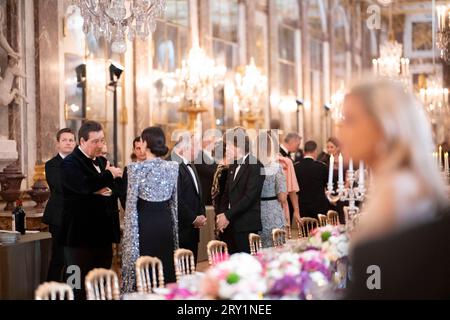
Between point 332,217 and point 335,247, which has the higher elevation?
point 335,247

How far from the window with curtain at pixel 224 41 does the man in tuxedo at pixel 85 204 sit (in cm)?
1070

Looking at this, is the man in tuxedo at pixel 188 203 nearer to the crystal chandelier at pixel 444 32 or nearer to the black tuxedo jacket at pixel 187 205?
the black tuxedo jacket at pixel 187 205

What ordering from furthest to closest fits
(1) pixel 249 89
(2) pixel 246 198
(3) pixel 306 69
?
(3) pixel 306 69, (1) pixel 249 89, (2) pixel 246 198

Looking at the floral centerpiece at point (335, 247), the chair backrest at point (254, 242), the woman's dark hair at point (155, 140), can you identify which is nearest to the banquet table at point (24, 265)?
the woman's dark hair at point (155, 140)

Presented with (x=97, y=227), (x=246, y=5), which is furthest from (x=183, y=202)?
(x=246, y=5)

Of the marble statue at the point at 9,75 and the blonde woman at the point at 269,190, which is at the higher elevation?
the marble statue at the point at 9,75

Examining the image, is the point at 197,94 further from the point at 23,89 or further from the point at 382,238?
the point at 382,238

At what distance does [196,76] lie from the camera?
1461 cm

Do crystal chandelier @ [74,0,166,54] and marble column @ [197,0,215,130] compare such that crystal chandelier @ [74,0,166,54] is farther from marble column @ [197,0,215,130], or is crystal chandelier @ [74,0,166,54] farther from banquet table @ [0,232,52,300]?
marble column @ [197,0,215,130]

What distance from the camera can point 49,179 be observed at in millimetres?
6941

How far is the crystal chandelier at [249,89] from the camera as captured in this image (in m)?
17.5

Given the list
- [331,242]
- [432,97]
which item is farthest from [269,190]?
[432,97]

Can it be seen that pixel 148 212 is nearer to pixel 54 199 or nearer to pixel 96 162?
pixel 96 162

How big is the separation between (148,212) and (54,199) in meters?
1.25
